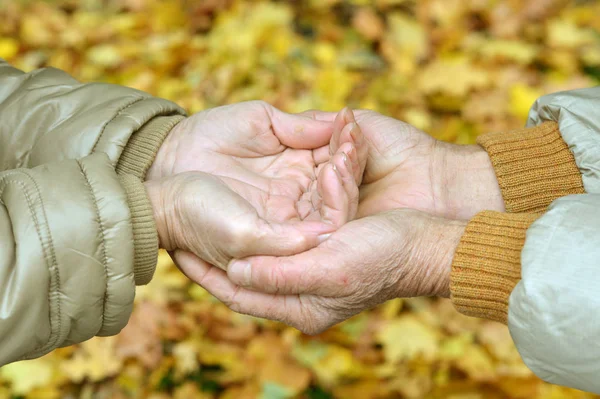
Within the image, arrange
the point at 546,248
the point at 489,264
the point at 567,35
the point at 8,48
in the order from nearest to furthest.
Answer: the point at 546,248, the point at 489,264, the point at 567,35, the point at 8,48

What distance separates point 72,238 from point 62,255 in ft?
0.14

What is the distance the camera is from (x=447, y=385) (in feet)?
7.68

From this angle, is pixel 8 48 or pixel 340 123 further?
pixel 8 48

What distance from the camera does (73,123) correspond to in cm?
180

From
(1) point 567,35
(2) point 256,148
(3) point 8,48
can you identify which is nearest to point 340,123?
(2) point 256,148

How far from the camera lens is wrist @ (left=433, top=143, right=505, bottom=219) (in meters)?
1.89

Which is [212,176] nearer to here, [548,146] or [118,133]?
[118,133]

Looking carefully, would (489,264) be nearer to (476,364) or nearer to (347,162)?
(347,162)

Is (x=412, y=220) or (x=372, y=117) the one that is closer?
(x=412, y=220)

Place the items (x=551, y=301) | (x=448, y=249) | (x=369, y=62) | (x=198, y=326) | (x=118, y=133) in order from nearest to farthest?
(x=551, y=301), (x=448, y=249), (x=118, y=133), (x=198, y=326), (x=369, y=62)

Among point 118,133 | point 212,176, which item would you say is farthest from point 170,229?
point 118,133

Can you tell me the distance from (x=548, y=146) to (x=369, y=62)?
69.1 inches

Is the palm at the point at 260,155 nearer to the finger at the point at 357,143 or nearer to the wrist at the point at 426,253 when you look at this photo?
the finger at the point at 357,143

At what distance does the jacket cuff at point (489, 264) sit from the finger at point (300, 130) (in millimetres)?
558
